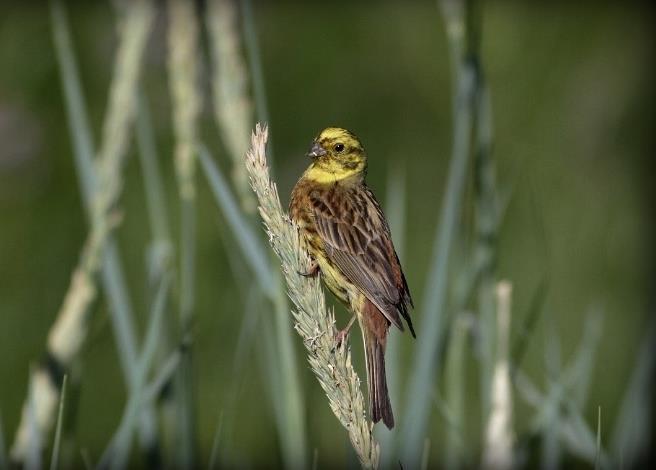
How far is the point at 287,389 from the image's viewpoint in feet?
7.57

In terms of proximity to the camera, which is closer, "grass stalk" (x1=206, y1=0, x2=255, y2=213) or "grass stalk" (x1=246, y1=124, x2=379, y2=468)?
"grass stalk" (x1=246, y1=124, x2=379, y2=468)

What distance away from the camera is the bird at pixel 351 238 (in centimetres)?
205

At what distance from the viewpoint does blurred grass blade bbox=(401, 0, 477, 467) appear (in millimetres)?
2205

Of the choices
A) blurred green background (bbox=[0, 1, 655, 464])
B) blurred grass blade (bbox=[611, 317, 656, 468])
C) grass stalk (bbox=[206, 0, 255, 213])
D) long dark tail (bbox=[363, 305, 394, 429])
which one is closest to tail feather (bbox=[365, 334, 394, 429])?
→ long dark tail (bbox=[363, 305, 394, 429])

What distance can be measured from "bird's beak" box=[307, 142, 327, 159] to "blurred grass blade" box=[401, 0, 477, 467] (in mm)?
267

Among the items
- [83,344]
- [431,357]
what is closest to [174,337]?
[83,344]

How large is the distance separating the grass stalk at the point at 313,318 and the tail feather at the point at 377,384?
0.08 metres

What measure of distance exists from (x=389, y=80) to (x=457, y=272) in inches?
165

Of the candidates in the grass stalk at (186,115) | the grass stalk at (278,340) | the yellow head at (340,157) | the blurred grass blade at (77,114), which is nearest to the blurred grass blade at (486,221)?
the yellow head at (340,157)

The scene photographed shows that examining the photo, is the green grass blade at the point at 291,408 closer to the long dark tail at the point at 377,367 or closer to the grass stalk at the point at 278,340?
the grass stalk at the point at 278,340

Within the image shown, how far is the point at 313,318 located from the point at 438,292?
1.81ft

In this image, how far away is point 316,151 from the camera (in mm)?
2143

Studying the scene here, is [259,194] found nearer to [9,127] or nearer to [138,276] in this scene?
[138,276]

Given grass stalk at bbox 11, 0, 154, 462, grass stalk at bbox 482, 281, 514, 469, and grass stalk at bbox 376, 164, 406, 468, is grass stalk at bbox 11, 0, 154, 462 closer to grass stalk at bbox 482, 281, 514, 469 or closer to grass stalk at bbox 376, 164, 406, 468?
grass stalk at bbox 376, 164, 406, 468
